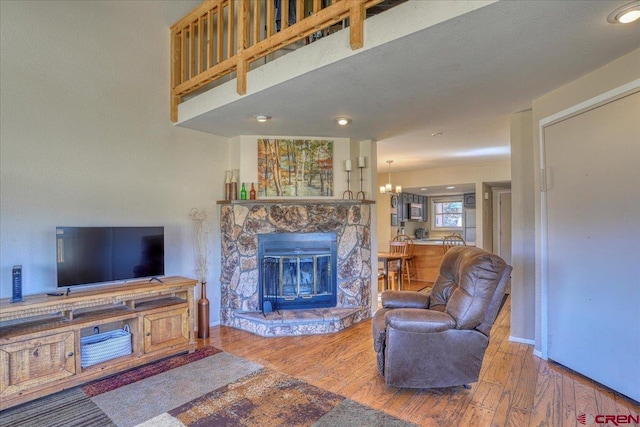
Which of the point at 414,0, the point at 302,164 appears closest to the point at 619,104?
the point at 414,0

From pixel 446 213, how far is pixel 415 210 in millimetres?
1070

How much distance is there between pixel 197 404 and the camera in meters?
2.27

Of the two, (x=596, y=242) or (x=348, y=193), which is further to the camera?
(x=348, y=193)

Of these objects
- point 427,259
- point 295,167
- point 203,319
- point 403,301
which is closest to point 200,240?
point 203,319

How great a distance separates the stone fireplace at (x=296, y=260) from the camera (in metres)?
3.97

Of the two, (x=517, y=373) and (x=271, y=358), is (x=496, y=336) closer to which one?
(x=517, y=373)

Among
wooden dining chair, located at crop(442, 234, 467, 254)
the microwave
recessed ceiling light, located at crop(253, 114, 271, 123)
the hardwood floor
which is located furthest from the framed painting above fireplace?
the microwave

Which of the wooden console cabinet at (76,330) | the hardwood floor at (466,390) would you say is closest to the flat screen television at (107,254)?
the wooden console cabinet at (76,330)

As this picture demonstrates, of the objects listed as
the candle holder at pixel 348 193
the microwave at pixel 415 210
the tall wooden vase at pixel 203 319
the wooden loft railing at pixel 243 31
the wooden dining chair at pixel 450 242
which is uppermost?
the wooden loft railing at pixel 243 31

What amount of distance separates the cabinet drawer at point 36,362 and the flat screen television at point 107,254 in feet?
1.54

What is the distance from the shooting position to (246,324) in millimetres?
3828

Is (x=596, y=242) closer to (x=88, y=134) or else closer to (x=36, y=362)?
(x=36, y=362)

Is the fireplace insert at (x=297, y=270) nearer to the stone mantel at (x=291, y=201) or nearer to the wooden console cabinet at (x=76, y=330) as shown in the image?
the stone mantel at (x=291, y=201)

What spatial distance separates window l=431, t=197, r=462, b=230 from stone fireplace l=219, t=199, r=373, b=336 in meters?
5.51
